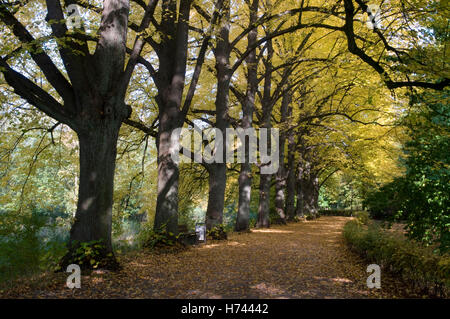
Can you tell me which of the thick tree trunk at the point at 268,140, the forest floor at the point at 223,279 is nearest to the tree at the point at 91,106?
the forest floor at the point at 223,279

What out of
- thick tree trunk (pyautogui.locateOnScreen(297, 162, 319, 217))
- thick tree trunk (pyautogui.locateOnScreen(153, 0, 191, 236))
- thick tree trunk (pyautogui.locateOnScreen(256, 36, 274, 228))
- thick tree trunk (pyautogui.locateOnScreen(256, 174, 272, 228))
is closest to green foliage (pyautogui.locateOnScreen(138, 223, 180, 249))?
thick tree trunk (pyautogui.locateOnScreen(153, 0, 191, 236))

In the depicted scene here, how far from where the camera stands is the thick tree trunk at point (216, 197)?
1113 cm

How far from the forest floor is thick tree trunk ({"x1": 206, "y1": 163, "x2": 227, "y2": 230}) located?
2.98 meters

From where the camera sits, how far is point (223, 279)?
18.5ft

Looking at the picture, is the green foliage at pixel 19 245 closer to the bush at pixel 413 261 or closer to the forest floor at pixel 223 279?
the forest floor at pixel 223 279

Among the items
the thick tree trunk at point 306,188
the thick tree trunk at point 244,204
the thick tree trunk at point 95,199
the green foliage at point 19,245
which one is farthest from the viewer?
the thick tree trunk at point 306,188

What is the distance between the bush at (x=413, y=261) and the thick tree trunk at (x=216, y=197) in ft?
17.2

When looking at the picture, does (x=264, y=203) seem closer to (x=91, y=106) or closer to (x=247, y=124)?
(x=247, y=124)

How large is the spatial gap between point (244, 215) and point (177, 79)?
24.6 feet

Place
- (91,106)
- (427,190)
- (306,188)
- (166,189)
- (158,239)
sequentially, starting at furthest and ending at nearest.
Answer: (306,188), (166,189), (158,239), (91,106), (427,190)

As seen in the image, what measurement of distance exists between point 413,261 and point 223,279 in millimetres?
3372

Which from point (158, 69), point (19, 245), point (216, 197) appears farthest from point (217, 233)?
point (19, 245)

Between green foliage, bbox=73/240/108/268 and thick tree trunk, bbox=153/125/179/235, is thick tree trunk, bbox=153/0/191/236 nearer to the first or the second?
thick tree trunk, bbox=153/125/179/235
